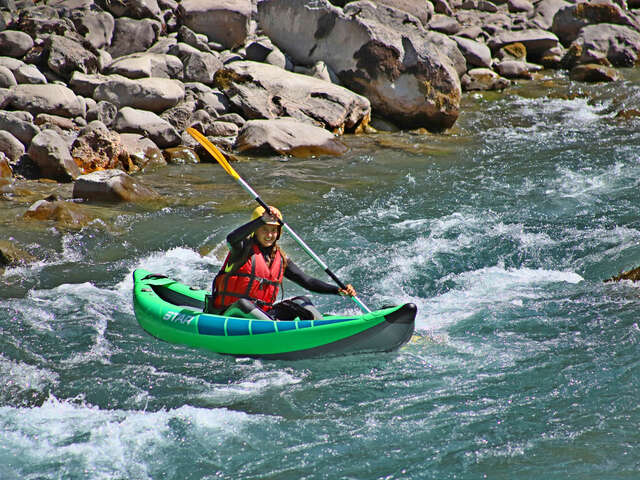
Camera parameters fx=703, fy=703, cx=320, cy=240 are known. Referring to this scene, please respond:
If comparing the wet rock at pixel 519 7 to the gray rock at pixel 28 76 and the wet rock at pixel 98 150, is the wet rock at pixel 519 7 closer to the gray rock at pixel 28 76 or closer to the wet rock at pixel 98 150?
the gray rock at pixel 28 76

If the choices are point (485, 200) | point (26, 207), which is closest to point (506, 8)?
point (485, 200)

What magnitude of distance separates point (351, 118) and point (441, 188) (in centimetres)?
331

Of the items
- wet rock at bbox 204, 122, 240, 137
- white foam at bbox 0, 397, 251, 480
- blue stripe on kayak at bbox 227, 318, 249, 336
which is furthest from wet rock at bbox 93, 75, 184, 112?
white foam at bbox 0, 397, 251, 480

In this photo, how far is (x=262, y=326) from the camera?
5176mm

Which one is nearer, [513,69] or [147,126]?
[147,126]

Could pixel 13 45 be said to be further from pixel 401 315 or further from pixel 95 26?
pixel 401 315

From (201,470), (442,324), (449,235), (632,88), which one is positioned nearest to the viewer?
(201,470)

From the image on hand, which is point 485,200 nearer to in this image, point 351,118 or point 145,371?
point 351,118

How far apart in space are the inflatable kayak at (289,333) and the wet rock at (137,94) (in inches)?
248

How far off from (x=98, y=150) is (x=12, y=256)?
290 cm

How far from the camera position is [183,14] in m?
14.4

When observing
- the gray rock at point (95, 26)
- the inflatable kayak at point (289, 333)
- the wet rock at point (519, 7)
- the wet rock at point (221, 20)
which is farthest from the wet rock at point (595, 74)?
the inflatable kayak at point (289, 333)

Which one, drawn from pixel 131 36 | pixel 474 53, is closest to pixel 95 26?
pixel 131 36

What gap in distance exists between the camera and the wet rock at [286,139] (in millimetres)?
10859
